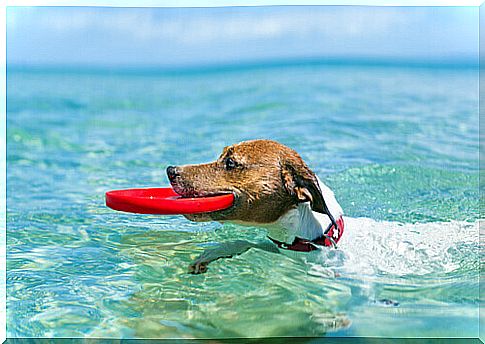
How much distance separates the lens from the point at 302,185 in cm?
388

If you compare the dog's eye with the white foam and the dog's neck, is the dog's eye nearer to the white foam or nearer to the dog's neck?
the dog's neck

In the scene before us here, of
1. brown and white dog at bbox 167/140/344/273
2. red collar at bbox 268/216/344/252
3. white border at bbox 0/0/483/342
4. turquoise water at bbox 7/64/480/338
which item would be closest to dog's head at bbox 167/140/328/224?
brown and white dog at bbox 167/140/344/273

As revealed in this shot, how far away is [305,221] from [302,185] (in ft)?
0.73

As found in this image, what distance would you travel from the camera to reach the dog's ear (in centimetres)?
384

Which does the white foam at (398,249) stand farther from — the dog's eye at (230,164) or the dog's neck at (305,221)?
the dog's eye at (230,164)

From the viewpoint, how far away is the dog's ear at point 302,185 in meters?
3.84

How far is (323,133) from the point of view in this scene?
8.46 metres

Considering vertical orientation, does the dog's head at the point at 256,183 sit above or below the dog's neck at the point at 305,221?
above

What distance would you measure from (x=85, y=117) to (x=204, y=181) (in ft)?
20.0
